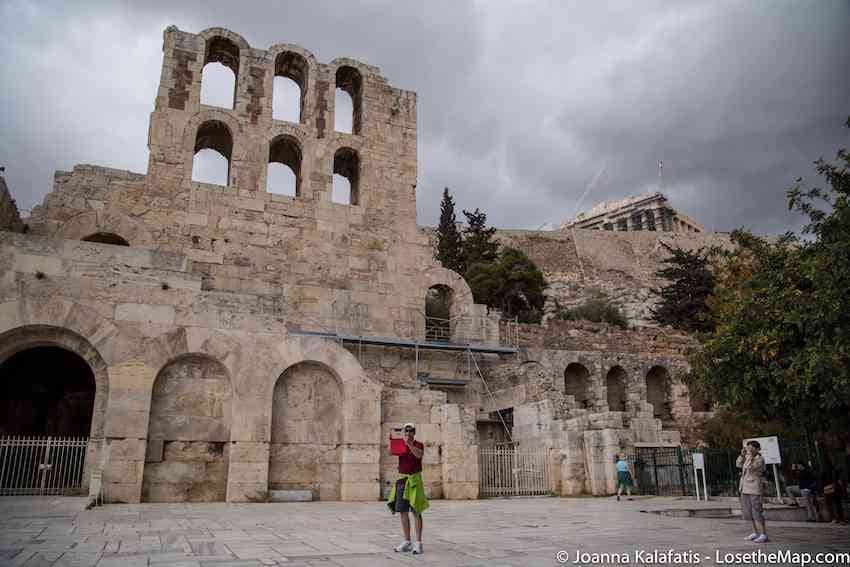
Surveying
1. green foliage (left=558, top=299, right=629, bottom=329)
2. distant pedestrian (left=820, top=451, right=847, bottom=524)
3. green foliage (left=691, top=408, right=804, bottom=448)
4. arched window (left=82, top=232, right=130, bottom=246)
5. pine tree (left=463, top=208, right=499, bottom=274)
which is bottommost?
distant pedestrian (left=820, top=451, right=847, bottom=524)

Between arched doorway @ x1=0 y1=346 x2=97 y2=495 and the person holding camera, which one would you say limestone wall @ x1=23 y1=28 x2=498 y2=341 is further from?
the person holding camera

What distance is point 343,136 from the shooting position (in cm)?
2422

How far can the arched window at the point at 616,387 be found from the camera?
30.3m

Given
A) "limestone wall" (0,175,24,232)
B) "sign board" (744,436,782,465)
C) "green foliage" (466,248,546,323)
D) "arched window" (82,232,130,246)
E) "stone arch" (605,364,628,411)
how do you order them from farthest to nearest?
"green foliage" (466,248,546,323) → "stone arch" (605,364,628,411) → "arched window" (82,232,130,246) → "limestone wall" (0,175,24,232) → "sign board" (744,436,782,465)

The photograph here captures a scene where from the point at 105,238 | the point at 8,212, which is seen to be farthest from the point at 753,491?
the point at 8,212

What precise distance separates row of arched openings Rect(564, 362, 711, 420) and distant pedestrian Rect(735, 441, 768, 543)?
19.9 meters

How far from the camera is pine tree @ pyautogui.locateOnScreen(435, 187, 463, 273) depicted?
46656mm

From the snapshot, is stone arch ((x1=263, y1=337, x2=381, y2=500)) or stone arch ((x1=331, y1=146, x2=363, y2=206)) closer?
stone arch ((x1=263, y1=337, x2=381, y2=500))

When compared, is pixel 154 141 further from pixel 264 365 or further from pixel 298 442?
pixel 298 442

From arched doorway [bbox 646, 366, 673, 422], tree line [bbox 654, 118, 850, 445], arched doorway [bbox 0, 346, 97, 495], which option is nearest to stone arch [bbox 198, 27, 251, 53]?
arched doorway [bbox 0, 346, 97, 495]

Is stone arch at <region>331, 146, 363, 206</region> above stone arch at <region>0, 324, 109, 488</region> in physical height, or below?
above

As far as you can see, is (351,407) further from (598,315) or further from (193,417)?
(598,315)

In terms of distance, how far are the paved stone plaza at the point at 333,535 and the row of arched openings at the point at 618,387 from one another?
54.3 feet

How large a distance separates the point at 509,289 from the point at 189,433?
28757mm
